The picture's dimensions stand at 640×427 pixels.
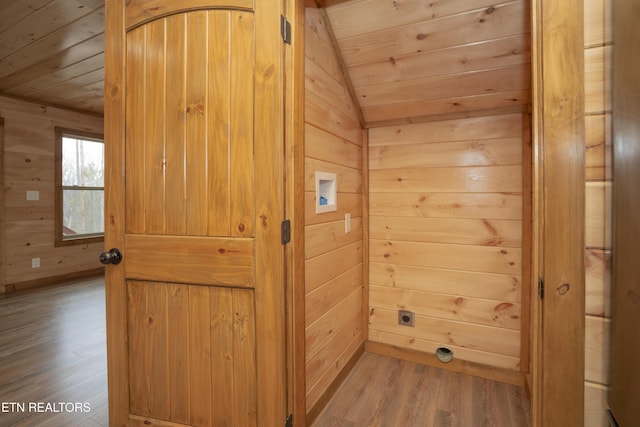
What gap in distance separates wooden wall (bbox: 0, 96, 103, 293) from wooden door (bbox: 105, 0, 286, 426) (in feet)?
12.2

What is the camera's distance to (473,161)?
2053 millimetres

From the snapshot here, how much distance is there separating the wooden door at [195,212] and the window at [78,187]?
392cm

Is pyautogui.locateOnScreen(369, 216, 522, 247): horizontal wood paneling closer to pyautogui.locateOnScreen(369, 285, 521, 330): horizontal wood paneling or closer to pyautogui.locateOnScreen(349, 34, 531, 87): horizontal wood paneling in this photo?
pyautogui.locateOnScreen(369, 285, 521, 330): horizontal wood paneling

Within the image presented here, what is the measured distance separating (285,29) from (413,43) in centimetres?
84

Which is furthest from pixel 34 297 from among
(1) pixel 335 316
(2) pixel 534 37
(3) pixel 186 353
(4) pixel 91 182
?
(2) pixel 534 37

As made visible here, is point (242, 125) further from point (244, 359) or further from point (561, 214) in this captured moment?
point (561, 214)

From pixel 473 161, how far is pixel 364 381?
1.61 m

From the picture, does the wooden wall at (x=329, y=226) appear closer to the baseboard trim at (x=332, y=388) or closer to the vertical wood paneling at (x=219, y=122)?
the baseboard trim at (x=332, y=388)

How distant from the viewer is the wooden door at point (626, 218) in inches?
26.7

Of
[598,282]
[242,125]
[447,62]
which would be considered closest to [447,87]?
[447,62]

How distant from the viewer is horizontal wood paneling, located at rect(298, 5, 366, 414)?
1.60m

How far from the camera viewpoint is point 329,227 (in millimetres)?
1817

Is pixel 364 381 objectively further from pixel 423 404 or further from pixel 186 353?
pixel 186 353

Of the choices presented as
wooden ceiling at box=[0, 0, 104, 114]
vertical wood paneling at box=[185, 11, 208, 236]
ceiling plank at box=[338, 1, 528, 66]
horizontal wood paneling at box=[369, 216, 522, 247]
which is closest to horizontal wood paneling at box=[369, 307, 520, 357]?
horizontal wood paneling at box=[369, 216, 522, 247]
